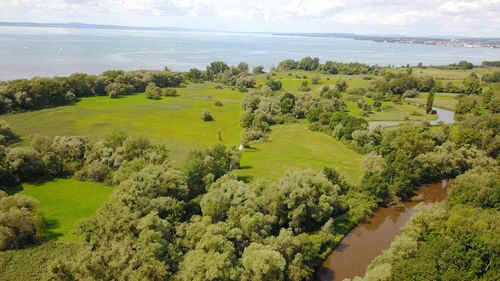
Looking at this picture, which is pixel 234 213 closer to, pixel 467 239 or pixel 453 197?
pixel 467 239

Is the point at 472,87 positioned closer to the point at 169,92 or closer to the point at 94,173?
the point at 169,92

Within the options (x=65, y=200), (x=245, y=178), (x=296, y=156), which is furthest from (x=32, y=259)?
(x=296, y=156)

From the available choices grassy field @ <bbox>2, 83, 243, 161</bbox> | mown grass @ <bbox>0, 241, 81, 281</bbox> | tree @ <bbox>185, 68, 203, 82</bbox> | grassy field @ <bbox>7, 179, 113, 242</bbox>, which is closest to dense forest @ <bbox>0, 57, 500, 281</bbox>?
mown grass @ <bbox>0, 241, 81, 281</bbox>

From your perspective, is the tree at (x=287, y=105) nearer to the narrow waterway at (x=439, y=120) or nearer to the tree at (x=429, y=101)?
the narrow waterway at (x=439, y=120)

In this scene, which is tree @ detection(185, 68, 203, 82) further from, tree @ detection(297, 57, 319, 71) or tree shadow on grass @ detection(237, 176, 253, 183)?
tree shadow on grass @ detection(237, 176, 253, 183)

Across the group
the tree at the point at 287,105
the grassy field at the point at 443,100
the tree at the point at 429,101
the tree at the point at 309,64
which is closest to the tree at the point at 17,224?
the tree at the point at 287,105
